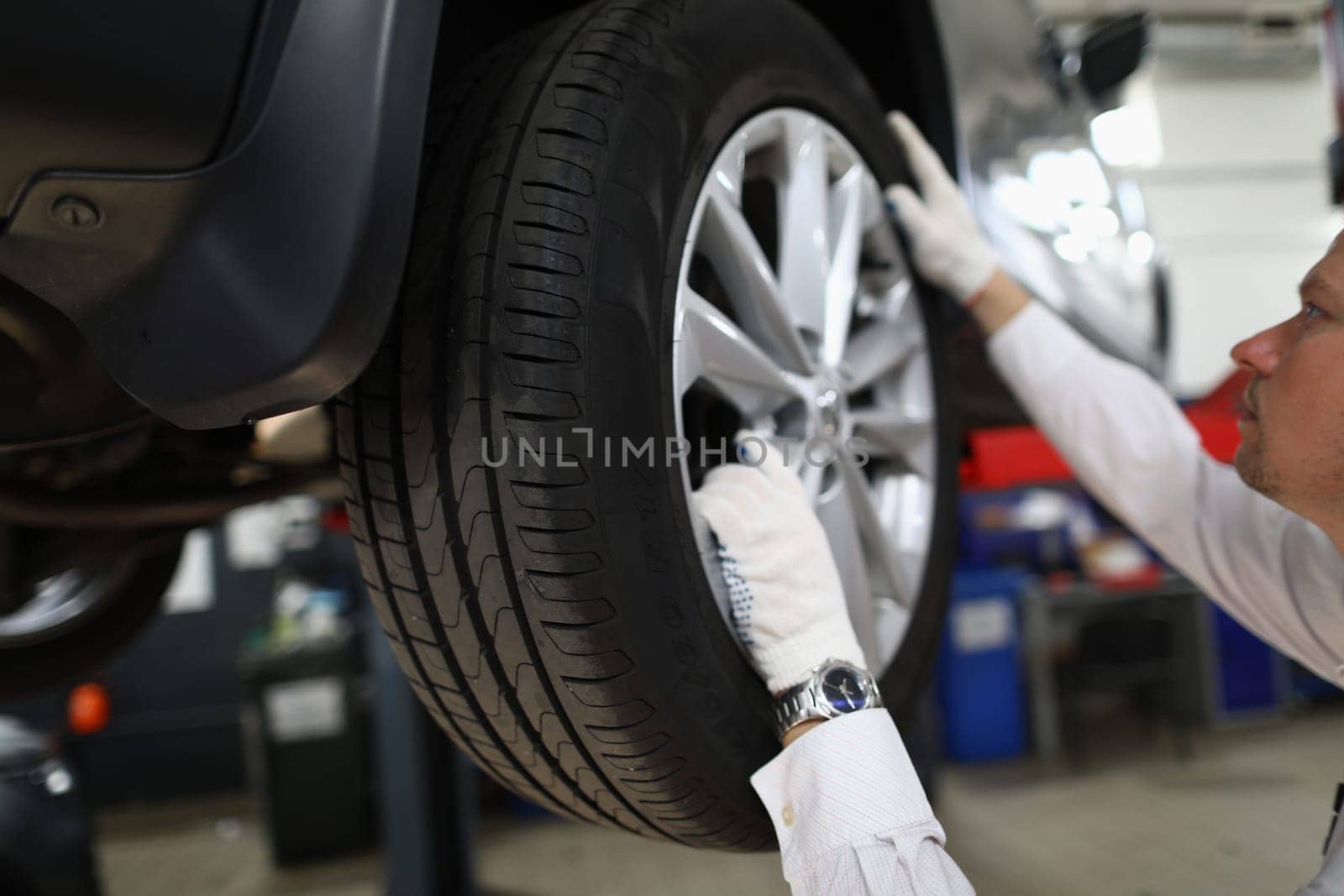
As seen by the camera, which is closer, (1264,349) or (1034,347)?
(1264,349)

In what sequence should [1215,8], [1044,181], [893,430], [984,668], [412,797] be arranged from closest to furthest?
[893,430]
[1044,181]
[412,797]
[984,668]
[1215,8]

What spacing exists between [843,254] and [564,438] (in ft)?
1.64

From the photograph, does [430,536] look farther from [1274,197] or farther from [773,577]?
[1274,197]

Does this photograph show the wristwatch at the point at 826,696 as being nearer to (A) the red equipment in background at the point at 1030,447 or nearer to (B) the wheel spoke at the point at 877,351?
(B) the wheel spoke at the point at 877,351

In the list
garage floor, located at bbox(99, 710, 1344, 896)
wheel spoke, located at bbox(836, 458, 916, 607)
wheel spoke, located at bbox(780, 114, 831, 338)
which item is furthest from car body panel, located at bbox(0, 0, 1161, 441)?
garage floor, located at bbox(99, 710, 1344, 896)

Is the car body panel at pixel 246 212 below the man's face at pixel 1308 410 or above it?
above

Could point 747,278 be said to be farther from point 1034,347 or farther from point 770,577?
point 1034,347

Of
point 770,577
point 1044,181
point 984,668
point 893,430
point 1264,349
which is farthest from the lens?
point 984,668

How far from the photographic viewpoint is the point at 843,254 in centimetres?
103

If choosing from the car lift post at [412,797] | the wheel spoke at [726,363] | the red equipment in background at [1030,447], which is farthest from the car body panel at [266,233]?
the car lift post at [412,797]

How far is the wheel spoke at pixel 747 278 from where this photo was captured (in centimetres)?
84

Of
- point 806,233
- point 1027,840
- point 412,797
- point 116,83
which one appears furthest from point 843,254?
point 1027,840

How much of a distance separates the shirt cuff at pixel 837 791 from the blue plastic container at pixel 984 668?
470cm

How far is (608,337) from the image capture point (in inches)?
26.8
